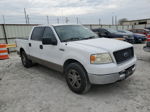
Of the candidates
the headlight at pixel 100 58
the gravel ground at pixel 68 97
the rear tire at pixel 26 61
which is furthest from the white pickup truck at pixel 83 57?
the rear tire at pixel 26 61

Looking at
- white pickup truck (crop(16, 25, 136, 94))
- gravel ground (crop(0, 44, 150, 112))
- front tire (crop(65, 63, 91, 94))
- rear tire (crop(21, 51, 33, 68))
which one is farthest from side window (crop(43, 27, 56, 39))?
rear tire (crop(21, 51, 33, 68))

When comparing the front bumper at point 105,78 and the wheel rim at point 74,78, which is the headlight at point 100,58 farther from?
the wheel rim at point 74,78

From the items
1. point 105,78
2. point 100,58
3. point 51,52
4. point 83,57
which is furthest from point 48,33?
point 105,78

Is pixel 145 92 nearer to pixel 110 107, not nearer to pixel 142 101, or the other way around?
pixel 142 101

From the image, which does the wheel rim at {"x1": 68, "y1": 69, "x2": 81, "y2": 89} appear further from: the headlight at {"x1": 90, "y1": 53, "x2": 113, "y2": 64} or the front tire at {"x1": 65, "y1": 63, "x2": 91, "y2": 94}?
the headlight at {"x1": 90, "y1": 53, "x2": 113, "y2": 64}

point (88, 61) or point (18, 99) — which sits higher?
point (88, 61)

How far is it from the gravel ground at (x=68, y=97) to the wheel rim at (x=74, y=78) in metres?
0.27

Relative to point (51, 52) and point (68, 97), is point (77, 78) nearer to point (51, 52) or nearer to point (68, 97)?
point (68, 97)

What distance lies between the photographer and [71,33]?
379 cm

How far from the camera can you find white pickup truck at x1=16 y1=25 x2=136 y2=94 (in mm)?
2721

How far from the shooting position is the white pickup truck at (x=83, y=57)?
2721mm

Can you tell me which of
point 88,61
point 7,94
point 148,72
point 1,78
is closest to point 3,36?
point 1,78

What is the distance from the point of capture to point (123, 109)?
8.45 feet

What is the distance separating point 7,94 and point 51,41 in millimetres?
1922
